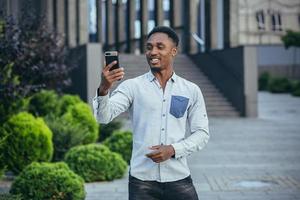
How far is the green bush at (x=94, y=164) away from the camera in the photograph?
924cm

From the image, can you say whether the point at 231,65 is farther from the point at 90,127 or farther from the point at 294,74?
the point at 294,74

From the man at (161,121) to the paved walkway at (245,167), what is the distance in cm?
444

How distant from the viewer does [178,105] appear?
3703 millimetres

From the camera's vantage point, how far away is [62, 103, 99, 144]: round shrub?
12.9m

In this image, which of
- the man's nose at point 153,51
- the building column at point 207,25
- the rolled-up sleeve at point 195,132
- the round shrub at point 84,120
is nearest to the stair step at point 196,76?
the building column at point 207,25

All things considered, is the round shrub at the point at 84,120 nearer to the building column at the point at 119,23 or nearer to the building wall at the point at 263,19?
→ the building column at the point at 119,23

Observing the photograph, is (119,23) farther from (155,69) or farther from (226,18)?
Answer: (155,69)

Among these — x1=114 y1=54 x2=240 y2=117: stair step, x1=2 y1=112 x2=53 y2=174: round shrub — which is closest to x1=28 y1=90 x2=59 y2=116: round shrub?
x1=2 y1=112 x2=53 y2=174: round shrub

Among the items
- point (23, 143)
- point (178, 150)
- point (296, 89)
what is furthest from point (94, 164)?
point (296, 89)

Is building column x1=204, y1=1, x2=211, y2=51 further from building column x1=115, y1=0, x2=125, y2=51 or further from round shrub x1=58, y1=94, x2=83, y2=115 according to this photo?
round shrub x1=58, y1=94, x2=83, y2=115

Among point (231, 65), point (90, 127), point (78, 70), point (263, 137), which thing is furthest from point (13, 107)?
point (231, 65)

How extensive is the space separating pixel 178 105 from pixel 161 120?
0.14 meters

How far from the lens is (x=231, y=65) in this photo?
23453mm

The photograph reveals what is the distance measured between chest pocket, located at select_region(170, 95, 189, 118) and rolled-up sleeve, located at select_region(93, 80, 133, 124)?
0.26 m
